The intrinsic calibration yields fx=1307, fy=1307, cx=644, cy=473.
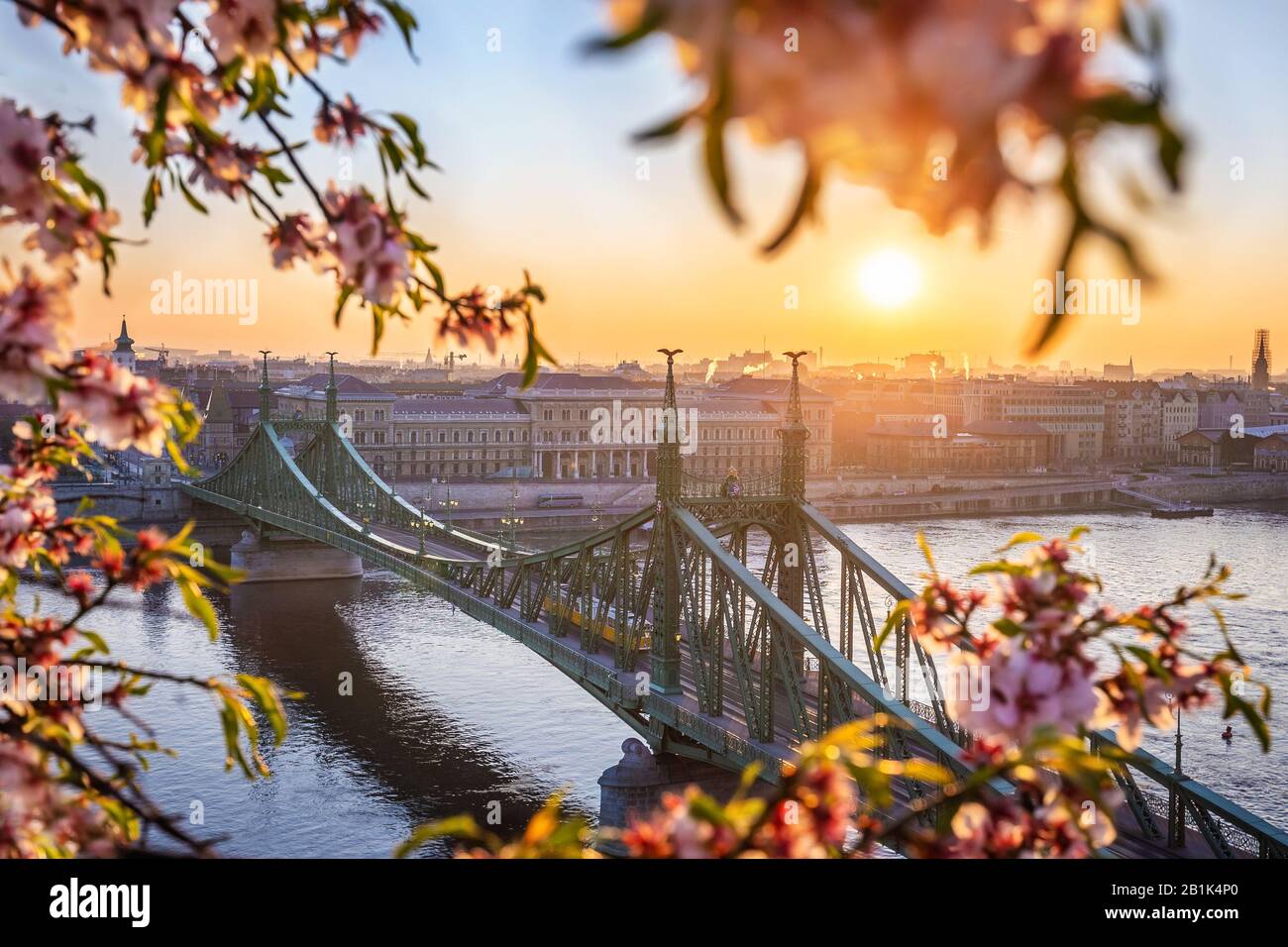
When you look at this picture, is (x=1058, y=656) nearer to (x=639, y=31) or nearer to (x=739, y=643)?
(x=639, y=31)

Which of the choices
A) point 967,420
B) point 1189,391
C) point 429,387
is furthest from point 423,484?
point 1189,391

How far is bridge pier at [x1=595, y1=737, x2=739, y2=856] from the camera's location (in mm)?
11297

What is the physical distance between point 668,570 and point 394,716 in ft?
20.0

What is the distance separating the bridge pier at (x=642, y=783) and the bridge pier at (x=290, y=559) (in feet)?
64.7

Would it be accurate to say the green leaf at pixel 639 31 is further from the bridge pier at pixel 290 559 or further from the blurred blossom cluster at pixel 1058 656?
the bridge pier at pixel 290 559

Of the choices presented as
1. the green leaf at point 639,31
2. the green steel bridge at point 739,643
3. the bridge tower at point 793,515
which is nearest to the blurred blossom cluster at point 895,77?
the green leaf at point 639,31

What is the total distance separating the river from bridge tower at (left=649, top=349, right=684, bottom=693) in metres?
1.49

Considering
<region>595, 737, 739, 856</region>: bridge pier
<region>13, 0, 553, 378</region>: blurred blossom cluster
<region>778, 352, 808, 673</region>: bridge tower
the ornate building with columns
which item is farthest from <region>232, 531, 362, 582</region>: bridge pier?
<region>13, 0, 553, 378</region>: blurred blossom cluster

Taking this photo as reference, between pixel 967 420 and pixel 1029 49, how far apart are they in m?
61.8

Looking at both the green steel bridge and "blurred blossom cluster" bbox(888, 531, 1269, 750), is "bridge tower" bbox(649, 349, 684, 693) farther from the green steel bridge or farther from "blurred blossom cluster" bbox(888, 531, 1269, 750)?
"blurred blossom cluster" bbox(888, 531, 1269, 750)

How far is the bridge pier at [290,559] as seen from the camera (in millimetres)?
30016

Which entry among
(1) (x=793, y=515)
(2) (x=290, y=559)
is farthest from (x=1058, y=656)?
(2) (x=290, y=559)
